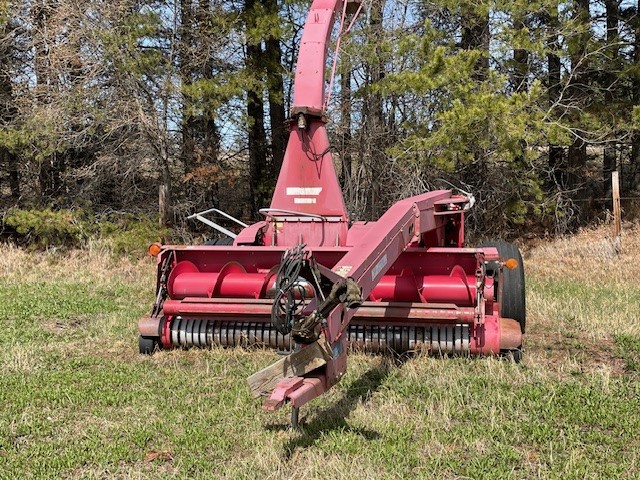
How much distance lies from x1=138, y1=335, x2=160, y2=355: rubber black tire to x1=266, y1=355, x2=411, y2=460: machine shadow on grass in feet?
6.39

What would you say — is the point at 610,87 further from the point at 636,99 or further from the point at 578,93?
the point at 578,93

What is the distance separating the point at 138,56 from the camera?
1157 cm

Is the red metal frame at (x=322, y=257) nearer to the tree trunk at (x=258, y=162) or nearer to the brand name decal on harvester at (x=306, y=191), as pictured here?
the brand name decal on harvester at (x=306, y=191)

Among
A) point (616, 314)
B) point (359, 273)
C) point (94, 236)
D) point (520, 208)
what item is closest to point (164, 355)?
point (359, 273)

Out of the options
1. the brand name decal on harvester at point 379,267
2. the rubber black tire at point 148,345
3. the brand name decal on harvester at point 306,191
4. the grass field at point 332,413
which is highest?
the brand name decal on harvester at point 306,191

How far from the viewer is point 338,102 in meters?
13.4

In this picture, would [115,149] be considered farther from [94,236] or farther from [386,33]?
[386,33]

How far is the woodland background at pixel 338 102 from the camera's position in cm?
1108

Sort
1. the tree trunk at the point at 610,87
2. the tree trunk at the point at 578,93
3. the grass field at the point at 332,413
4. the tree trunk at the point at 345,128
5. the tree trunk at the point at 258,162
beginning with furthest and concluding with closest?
the tree trunk at the point at 258,162 → the tree trunk at the point at 345,128 → the tree trunk at the point at 610,87 → the tree trunk at the point at 578,93 → the grass field at the point at 332,413

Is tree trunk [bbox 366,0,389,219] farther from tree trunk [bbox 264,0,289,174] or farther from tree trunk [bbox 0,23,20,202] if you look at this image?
tree trunk [bbox 0,23,20,202]

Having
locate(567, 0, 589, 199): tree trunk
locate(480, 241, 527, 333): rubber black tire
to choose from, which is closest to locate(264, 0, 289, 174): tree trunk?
locate(567, 0, 589, 199): tree trunk

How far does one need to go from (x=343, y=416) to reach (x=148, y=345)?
2.37 metres

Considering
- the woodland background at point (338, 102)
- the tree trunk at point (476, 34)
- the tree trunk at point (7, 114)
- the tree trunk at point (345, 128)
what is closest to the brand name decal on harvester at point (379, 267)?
the woodland background at point (338, 102)

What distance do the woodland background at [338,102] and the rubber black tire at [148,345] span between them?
626 cm
